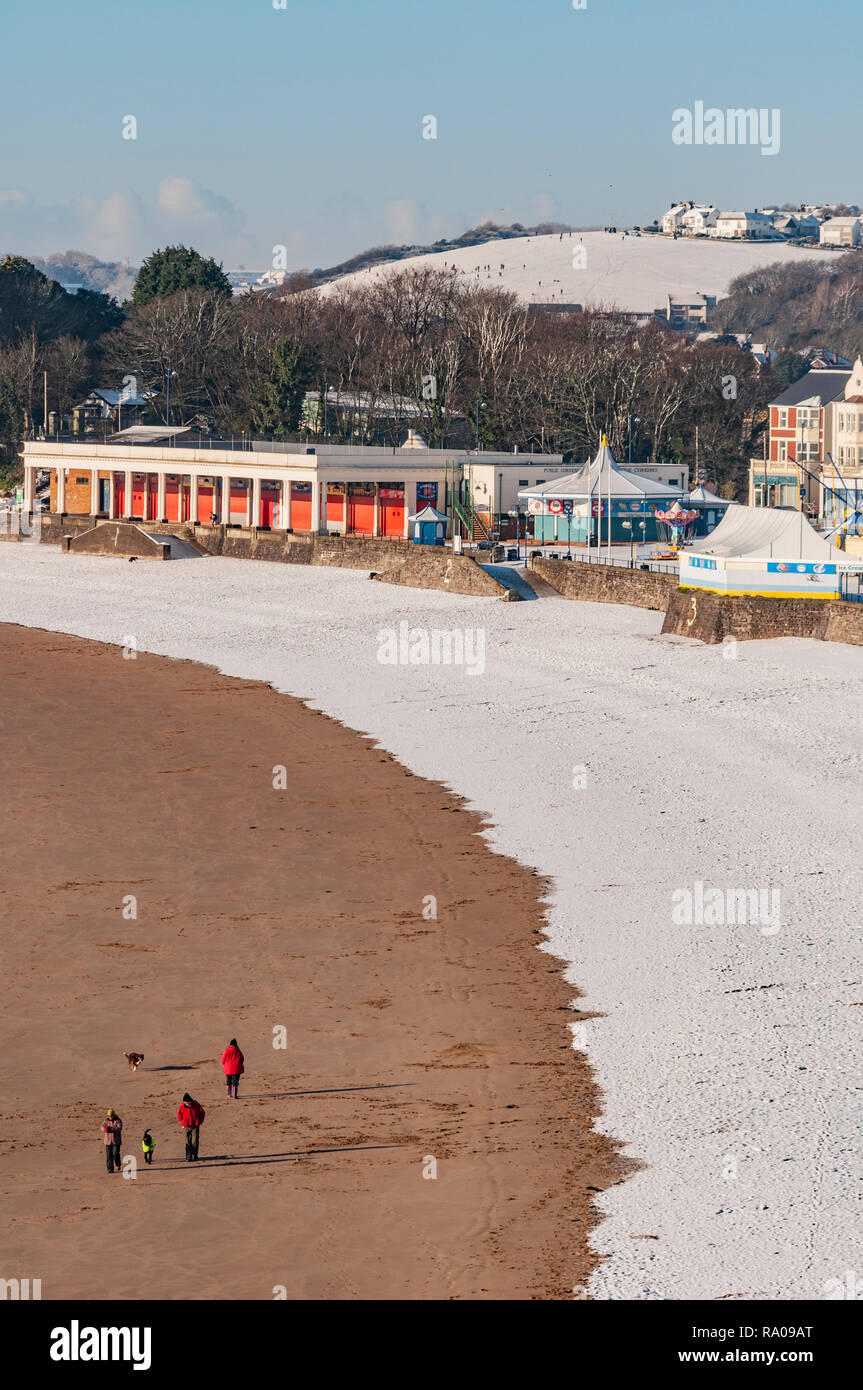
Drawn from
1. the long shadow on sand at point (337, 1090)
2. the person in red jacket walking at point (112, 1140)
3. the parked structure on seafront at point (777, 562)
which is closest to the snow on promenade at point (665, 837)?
the parked structure on seafront at point (777, 562)

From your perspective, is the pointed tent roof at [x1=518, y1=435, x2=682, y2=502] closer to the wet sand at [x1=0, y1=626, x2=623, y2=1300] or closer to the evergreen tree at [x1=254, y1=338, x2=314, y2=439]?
the wet sand at [x1=0, y1=626, x2=623, y2=1300]

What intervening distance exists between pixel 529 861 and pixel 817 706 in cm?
1664

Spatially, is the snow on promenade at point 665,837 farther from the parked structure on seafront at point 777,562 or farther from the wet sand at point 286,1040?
the parked structure on seafront at point 777,562

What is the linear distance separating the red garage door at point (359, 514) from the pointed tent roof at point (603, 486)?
28.2 ft

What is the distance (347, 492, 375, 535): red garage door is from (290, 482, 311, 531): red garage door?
205 cm

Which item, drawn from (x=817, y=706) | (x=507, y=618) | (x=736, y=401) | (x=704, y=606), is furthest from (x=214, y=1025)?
(x=736, y=401)

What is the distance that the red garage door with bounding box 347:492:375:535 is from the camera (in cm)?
8776

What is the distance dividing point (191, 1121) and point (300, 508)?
68.6 metres

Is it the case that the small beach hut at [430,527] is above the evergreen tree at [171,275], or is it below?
below

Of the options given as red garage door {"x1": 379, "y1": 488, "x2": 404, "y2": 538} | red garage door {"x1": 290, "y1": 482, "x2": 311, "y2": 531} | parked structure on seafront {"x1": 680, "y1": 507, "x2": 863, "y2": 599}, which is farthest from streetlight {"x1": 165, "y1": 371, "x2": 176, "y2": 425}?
parked structure on seafront {"x1": 680, "y1": 507, "x2": 863, "y2": 599}

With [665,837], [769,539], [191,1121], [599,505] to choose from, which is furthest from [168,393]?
[191,1121]

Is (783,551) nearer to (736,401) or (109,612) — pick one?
(109,612)

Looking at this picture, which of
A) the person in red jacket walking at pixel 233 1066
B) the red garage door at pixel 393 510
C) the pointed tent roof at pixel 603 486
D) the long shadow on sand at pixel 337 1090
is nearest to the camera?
the person in red jacket walking at pixel 233 1066

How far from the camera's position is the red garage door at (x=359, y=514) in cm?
8776
